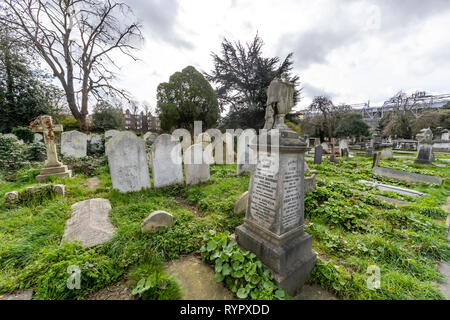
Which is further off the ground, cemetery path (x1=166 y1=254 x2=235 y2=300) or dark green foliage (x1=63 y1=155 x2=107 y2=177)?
dark green foliage (x1=63 y1=155 x2=107 y2=177)

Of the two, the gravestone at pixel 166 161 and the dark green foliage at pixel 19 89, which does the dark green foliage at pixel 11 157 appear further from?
the dark green foliage at pixel 19 89

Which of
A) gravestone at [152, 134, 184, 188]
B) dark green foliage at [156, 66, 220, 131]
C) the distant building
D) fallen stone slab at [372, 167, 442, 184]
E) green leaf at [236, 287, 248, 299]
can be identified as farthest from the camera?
the distant building

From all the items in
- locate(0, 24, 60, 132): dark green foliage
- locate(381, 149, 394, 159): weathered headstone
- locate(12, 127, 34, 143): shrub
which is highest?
locate(0, 24, 60, 132): dark green foliage

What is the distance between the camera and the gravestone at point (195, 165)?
467 cm

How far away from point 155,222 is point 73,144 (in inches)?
337

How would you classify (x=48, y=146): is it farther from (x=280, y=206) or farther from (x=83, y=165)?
(x=280, y=206)

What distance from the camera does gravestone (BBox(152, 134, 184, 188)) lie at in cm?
437

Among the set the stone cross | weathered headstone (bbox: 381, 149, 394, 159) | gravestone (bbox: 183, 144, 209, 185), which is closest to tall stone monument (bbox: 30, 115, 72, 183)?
the stone cross

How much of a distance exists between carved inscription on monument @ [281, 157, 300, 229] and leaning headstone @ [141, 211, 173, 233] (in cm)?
170

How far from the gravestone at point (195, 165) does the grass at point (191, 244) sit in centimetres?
87

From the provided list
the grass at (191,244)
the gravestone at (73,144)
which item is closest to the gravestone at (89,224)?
the grass at (191,244)

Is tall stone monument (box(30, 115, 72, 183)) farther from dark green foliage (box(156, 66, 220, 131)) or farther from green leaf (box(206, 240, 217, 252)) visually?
dark green foliage (box(156, 66, 220, 131))

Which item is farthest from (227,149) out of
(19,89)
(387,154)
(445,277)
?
(19,89)
